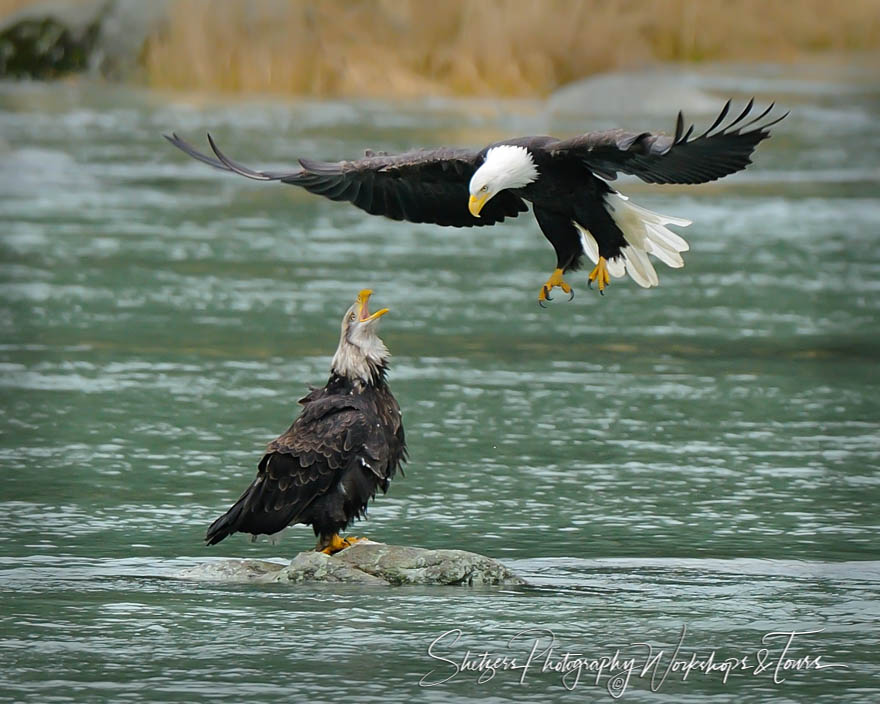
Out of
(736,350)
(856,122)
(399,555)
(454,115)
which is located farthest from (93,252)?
(856,122)

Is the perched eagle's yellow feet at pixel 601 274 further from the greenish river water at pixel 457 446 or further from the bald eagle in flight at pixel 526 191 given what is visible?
the greenish river water at pixel 457 446

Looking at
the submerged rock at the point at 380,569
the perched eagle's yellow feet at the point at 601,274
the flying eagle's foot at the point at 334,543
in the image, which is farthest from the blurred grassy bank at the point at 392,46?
the submerged rock at the point at 380,569

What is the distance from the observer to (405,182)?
8.49 meters

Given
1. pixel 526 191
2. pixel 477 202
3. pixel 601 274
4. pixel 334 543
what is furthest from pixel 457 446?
pixel 334 543

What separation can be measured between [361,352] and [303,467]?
469 millimetres

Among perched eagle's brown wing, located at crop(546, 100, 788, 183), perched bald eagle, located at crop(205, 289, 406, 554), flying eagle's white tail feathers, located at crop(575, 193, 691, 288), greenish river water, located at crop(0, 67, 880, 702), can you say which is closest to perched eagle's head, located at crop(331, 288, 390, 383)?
perched bald eagle, located at crop(205, 289, 406, 554)

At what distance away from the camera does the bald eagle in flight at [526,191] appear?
795 cm

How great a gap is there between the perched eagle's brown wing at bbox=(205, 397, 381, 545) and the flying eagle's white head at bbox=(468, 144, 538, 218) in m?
1.33

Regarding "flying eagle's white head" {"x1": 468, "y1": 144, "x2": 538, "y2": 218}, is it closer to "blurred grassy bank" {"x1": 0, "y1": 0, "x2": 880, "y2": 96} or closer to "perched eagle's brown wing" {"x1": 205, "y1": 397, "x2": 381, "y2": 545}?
"perched eagle's brown wing" {"x1": 205, "y1": 397, "x2": 381, "y2": 545}

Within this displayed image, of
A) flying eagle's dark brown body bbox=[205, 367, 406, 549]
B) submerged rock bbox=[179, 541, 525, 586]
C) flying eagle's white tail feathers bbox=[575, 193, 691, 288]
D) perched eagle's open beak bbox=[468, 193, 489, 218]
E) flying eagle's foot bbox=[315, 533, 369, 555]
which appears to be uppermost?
perched eagle's open beak bbox=[468, 193, 489, 218]

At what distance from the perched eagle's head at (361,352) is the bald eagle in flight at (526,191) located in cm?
100

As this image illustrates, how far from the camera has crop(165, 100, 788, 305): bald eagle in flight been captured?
795 cm

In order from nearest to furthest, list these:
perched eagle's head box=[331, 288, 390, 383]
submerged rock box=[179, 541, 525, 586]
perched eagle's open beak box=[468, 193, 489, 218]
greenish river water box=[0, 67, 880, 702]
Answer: greenish river water box=[0, 67, 880, 702] < submerged rock box=[179, 541, 525, 586] < perched eagle's head box=[331, 288, 390, 383] < perched eagle's open beak box=[468, 193, 489, 218]

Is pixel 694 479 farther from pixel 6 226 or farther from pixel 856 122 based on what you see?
pixel 856 122
